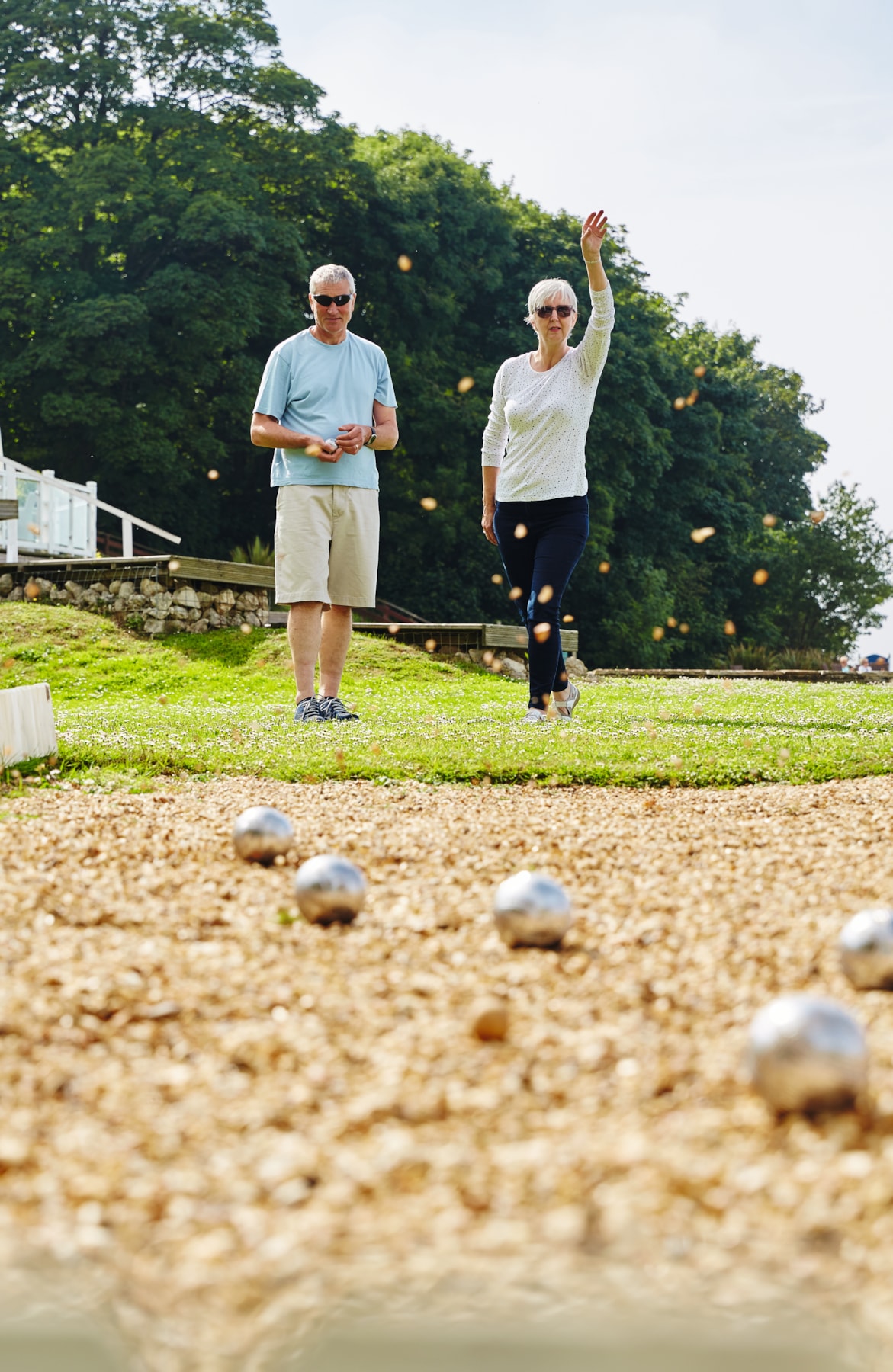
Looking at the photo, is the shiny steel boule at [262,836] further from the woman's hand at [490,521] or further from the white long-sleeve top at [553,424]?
the woman's hand at [490,521]

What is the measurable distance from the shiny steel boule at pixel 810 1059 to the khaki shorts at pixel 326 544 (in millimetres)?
5577

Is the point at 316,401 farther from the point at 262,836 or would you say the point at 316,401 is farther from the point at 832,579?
the point at 832,579

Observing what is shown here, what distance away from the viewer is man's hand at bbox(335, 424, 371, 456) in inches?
291

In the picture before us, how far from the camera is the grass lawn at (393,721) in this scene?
595 cm

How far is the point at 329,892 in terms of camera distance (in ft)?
10.2

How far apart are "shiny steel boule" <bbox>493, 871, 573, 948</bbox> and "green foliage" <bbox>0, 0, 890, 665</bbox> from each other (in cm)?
2125

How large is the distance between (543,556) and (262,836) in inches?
155

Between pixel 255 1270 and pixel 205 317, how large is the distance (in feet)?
77.5

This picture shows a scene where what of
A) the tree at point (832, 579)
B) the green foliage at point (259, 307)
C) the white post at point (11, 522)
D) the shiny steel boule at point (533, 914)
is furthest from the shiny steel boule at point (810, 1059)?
the tree at point (832, 579)

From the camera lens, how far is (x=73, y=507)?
17.2 m

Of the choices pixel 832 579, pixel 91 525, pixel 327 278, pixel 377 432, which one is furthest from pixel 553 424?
pixel 832 579

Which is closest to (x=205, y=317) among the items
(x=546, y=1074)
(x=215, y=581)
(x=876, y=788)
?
(x=215, y=581)

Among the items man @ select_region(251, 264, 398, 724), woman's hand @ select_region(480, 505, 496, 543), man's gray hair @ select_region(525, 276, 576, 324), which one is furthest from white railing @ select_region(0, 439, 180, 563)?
man's gray hair @ select_region(525, 276, 576, 324)

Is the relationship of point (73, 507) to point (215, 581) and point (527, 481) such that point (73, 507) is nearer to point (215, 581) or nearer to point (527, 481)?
point (215, 581)
